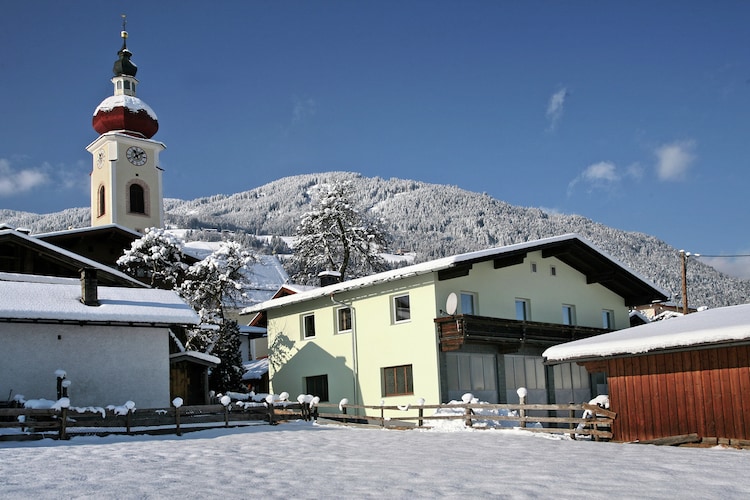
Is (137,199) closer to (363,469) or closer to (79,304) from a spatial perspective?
(79,304)

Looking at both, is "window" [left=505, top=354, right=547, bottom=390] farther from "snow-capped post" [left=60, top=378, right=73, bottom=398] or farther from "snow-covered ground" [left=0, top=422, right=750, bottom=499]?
"snow-capped post" [left=60, top=378, right=73, bottom=398]

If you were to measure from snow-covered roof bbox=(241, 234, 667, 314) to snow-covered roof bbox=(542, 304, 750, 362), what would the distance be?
8025 millimetres

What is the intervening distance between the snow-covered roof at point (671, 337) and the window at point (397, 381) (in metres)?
10.1

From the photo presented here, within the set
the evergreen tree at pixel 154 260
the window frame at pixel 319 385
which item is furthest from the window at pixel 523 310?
the evergreen tree at pixel 154 260

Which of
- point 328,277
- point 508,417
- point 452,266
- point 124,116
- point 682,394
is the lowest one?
point 508,417

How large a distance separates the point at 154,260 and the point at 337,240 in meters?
17.3

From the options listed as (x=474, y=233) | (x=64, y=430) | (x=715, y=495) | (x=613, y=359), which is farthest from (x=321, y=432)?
(x=474, y=233)

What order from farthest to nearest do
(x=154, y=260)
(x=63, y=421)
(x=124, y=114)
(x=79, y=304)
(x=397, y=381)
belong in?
(x=124, y=114) → (x=154, y=260) → (x=397, y=381) → (x=79, y=304) → (x=63, y=421)

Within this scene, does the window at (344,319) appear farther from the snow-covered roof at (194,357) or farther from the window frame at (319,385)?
the snow-covered roof at (194,357)

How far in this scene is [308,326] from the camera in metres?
36.2

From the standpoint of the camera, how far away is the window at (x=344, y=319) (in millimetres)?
33875

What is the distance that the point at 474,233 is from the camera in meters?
172

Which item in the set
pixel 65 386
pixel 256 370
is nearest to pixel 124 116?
pixel 256 370

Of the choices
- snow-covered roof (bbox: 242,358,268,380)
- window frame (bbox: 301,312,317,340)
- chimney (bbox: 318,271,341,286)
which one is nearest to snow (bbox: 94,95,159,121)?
snow-covered roof (bbox: 242,358,268,380)
